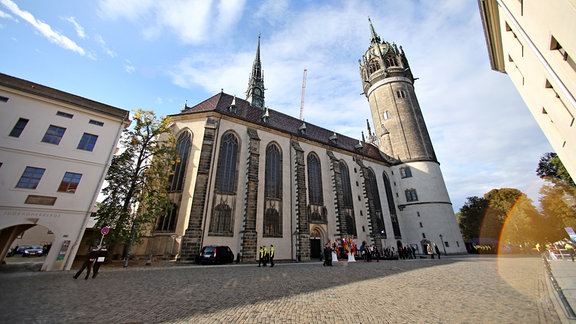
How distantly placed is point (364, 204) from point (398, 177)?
1022 cm

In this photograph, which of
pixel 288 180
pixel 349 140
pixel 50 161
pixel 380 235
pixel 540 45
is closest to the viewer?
pixel 540 45

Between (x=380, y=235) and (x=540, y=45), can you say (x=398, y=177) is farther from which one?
(x=540, y=45)

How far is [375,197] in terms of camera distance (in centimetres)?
3191

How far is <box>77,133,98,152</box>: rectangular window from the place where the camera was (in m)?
14.6

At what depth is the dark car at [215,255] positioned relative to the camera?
51.5ft

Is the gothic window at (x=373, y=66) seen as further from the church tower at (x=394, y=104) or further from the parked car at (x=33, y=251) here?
the parked car at (x=33, y=251)

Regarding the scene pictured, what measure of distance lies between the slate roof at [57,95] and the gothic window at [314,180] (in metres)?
18.2

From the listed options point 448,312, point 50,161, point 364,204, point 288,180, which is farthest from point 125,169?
point 364,204

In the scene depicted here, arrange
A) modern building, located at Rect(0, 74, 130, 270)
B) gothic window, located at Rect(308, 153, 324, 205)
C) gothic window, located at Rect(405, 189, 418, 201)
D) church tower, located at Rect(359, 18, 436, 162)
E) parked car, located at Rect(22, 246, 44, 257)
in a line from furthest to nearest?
1. church tower, located at Rect(359, 18, 436, 162)
2. gothic window, located at Rect(405, 189, 418, 201)
3. gothic window, located at Rect(308, 153, 324, 205)
4. parked car, located at Rect(22, 246, 44, 257)
5. modern building, located at Rect(0, 74, 130, 270)

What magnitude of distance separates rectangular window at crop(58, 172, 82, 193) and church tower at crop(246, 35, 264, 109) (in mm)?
35240

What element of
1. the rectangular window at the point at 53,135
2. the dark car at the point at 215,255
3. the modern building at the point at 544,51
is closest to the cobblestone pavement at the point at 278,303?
the modern building at the point at 544,51

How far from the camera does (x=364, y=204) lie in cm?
2908

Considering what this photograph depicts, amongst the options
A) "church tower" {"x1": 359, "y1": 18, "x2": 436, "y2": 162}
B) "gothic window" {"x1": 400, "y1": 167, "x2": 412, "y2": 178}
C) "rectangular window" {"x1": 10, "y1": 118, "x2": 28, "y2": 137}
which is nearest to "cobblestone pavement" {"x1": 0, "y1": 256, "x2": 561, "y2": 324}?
"rectangular window" {"x1": 10, "y1": 118, "x2": 28, "y2": 137}

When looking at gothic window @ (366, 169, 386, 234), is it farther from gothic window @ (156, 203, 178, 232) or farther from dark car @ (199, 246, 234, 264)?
gothic window @ (156, 203, 178, 232)
